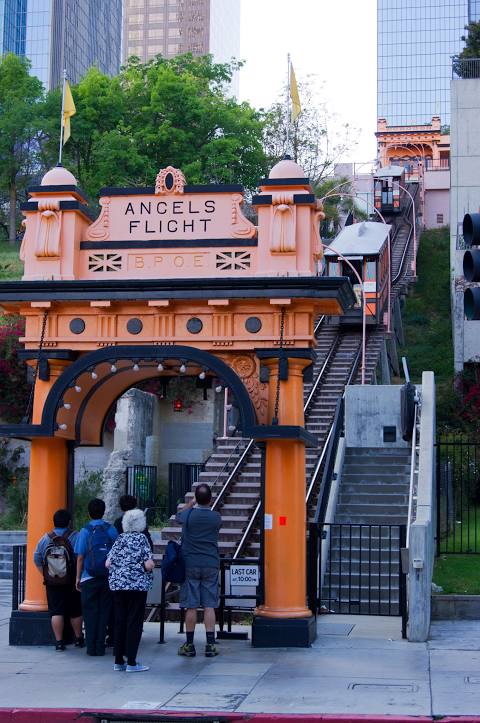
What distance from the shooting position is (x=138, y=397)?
26.9 meters

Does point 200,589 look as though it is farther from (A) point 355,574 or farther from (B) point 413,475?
(B) point 413,475

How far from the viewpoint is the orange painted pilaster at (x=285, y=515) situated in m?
13.2

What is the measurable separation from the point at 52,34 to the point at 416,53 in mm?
50533

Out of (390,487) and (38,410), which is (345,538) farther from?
(38,410)

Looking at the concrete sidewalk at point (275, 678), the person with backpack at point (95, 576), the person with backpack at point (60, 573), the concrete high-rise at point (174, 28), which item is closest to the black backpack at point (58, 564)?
the person with backpack at point (60, 573)

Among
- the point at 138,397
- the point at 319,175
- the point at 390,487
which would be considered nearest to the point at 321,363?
the point at 138,397

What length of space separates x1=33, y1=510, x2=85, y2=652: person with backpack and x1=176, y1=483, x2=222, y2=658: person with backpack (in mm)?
1450

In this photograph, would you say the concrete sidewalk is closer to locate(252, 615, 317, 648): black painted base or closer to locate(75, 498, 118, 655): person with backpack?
locate(252, 615, 317, 648): black painted base

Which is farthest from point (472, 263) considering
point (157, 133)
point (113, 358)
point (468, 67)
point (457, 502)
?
point (157, 133)

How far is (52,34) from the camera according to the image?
14012cm

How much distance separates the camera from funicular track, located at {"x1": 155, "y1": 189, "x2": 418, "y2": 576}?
18469 millimetres

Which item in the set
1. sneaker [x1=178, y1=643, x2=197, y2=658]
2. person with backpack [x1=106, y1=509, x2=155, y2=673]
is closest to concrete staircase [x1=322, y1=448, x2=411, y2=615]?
sneaker [x1=178, y1=643, x2=197, y2=658]

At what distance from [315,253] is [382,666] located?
5223mm

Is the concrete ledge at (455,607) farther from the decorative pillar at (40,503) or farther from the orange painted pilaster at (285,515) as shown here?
the decorative pillar at (40,503)
